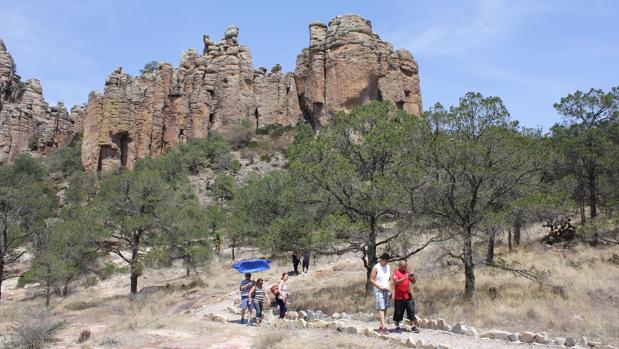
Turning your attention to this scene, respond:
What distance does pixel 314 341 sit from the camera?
11.3 m

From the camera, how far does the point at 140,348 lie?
445 inches

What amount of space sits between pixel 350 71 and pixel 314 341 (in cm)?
5332

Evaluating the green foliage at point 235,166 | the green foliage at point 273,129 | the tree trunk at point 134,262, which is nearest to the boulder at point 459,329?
the tree trunk at point 134,262

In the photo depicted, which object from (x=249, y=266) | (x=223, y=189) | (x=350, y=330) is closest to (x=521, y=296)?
(x=350, y=330)

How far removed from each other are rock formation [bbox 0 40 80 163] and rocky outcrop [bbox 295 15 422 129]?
3624 cm

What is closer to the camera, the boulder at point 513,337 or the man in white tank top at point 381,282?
the boulder at point 513,337

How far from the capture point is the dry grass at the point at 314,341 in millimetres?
10547

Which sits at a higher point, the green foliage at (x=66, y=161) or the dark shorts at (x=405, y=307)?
the green foliage at (x=66, y=161)

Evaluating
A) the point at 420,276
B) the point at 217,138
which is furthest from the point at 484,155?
the point at 217,138

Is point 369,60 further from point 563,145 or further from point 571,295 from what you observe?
point 571,295

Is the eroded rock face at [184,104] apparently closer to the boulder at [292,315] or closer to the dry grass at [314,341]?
the boulder at [292,315]

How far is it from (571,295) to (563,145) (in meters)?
12.3

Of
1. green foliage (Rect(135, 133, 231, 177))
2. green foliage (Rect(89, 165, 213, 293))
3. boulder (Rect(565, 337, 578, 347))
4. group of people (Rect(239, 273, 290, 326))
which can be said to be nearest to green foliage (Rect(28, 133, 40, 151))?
green foliage (Rect(135, 133, 231, 177))

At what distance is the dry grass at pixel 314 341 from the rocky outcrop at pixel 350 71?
50804mm
